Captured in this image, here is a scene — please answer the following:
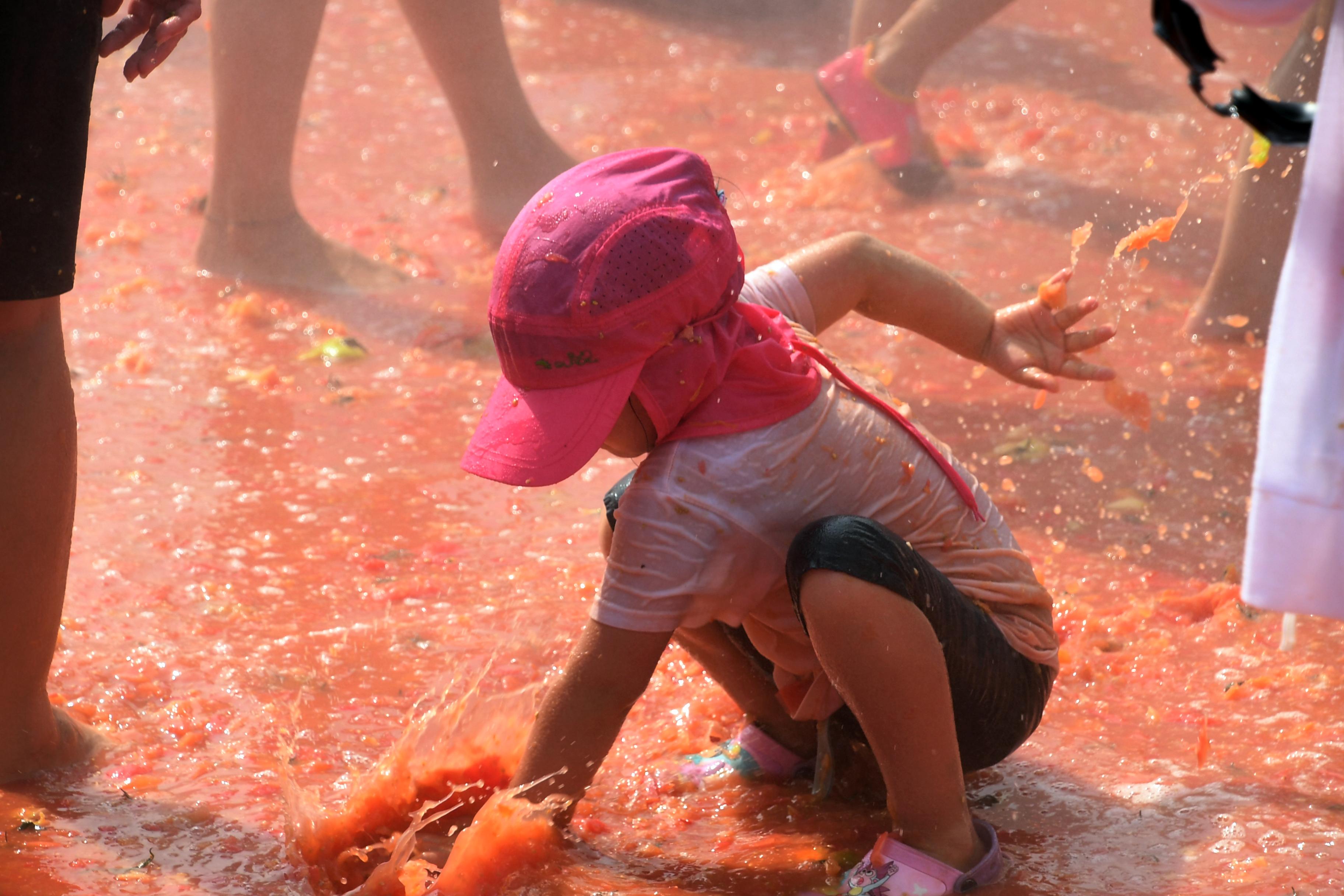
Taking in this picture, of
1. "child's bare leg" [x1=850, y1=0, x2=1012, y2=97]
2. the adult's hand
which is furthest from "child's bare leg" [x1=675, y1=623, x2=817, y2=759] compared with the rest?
"child's bare leg" [x1=850, y1=0, x2=1012, y2=97]

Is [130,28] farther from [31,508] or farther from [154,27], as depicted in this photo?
[31,508]

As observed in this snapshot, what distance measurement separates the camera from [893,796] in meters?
1.73

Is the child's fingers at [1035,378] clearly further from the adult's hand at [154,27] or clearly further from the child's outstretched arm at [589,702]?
the adult's hand at [154,27]

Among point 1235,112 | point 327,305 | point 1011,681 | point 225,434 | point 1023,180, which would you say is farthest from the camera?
point 1023,180

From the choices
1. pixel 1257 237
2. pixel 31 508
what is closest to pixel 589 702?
pixel 31 508

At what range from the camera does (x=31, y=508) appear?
1.82m

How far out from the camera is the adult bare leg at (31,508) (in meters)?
1.80

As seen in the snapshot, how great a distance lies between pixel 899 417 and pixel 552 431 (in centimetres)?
52

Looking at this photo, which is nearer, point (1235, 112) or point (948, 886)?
point (1235, 112)

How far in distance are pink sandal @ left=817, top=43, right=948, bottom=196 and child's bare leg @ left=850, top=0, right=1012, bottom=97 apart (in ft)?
0.17

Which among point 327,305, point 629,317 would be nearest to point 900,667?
point 629,317

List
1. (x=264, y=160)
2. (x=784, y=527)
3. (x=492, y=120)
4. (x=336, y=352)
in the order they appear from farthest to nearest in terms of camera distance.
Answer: (x=492, y=120) → (x=264, y=160) → (x=336, y=352) → (x=784, y=527)

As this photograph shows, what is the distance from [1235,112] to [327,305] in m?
3.20

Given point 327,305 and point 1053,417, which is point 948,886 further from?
point 327,305
